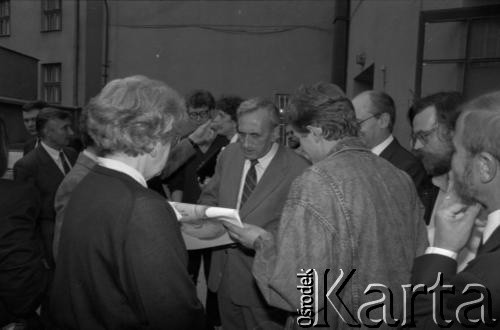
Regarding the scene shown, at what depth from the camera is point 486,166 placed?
124 centimetres

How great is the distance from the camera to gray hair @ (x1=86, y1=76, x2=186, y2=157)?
1423 millimetres

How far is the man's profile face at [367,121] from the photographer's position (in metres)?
3.10

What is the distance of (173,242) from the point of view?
4.30 feet

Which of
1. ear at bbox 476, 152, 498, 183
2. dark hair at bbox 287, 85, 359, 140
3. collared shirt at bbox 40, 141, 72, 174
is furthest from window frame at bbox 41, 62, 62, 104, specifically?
ear at bbox 476, 152, 498, 183

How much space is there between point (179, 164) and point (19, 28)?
16.1 meters

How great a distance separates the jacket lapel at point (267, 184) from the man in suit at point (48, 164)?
70.0 inches

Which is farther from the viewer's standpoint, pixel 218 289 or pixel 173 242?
pixel 218 289

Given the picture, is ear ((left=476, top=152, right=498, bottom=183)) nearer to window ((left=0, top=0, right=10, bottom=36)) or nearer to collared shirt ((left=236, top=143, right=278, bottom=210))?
collared shirt ((left=236, top=143, right=278, bottom=210))

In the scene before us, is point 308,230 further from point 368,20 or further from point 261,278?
point 368,20

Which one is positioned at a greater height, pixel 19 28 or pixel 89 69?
pixel 19 28

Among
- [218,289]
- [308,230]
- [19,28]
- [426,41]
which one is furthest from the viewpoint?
[19,28]

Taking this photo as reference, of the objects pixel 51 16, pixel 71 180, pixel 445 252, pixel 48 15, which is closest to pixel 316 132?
pixel 445 252

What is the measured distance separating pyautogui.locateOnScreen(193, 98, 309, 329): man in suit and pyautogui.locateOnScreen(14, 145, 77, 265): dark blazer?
137 cm

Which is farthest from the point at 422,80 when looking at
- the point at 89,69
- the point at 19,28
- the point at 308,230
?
the point at 19,28
